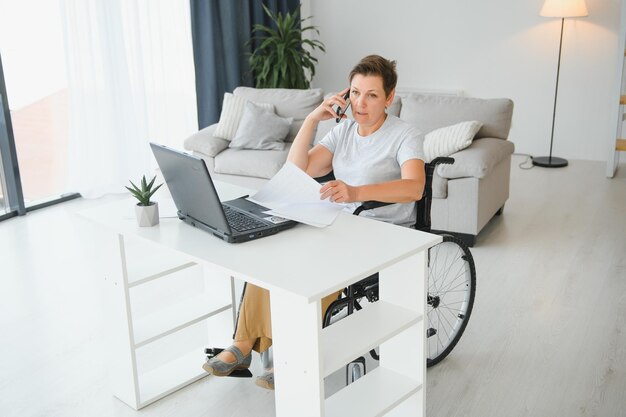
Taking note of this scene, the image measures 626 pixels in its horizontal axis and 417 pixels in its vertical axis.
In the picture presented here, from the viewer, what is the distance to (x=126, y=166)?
5336 millimetres

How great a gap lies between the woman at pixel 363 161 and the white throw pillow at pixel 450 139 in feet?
5.12

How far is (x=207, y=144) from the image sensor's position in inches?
186

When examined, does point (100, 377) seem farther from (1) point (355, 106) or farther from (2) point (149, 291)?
(1) point (355, 106)

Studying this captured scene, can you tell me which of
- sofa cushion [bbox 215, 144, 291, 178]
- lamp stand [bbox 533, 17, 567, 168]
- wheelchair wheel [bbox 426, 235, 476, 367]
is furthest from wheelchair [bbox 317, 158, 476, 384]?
lamp stand [bbox 533, 17, 567, 168]

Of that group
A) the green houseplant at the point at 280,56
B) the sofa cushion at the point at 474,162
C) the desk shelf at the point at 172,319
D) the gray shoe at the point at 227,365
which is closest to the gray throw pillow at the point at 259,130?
the sofa cushion at the point at 474,162

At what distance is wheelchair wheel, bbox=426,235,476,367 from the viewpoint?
272cm

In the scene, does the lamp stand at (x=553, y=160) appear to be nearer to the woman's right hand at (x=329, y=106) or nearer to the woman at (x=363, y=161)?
the woman at (x=363, y=161)

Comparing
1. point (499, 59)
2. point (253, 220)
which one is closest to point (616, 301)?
point (253, 220)

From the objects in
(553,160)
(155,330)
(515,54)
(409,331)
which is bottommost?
(553,160)

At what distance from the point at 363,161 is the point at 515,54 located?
3.82m

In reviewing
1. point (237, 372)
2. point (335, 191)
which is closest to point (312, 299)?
point (335, 191)

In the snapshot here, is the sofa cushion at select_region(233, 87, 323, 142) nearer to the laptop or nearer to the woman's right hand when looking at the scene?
the woman's right hand

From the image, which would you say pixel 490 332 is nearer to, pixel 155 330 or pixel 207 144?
pixel 155 330

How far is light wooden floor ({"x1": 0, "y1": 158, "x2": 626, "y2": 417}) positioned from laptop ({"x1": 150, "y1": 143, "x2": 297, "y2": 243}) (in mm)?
719
